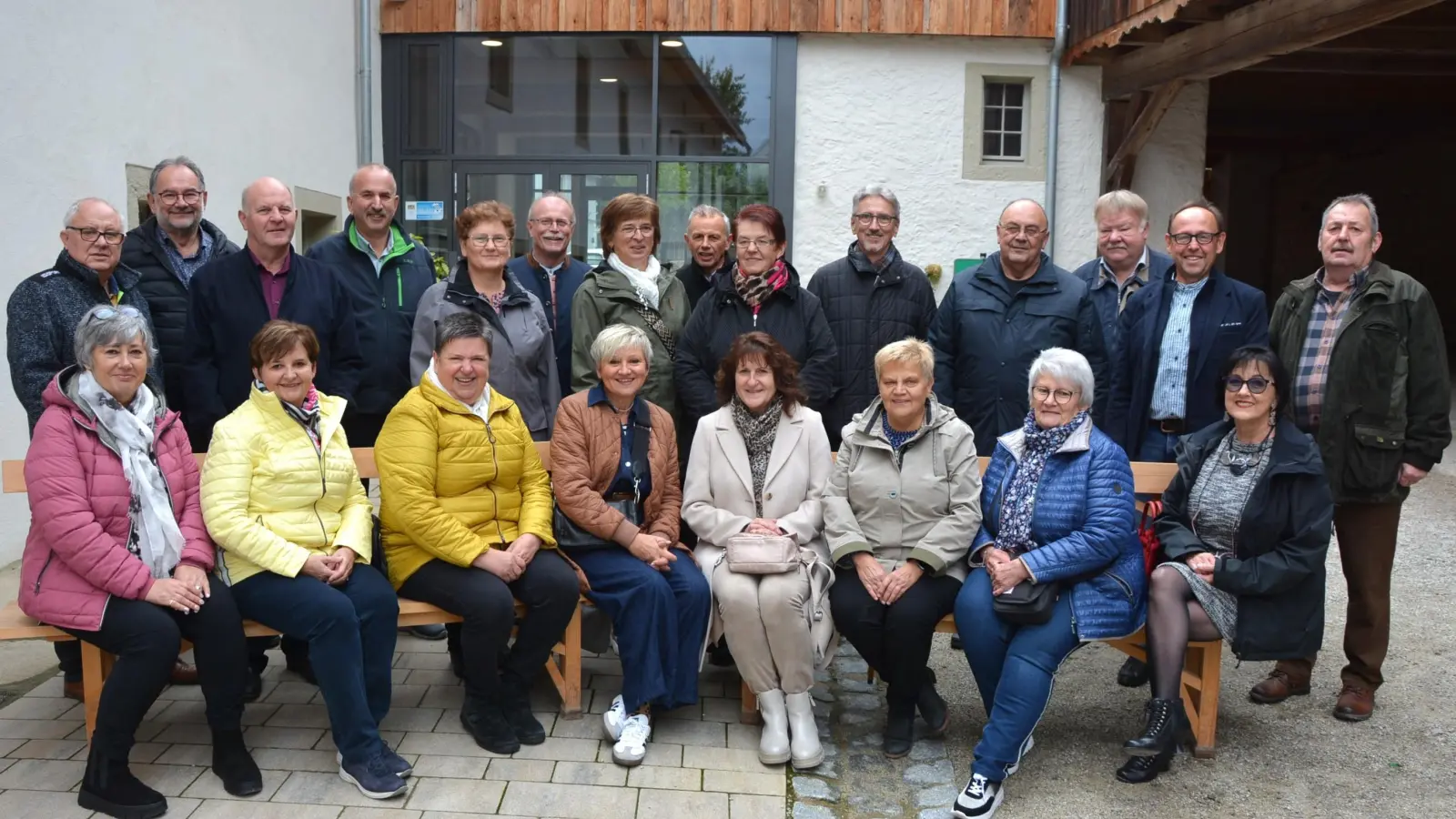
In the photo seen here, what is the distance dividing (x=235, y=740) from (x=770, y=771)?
173 cm

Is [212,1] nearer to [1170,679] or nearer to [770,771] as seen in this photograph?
[770,771]

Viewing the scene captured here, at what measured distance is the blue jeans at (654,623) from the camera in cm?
396

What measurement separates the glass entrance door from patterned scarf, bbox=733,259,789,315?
6.45m

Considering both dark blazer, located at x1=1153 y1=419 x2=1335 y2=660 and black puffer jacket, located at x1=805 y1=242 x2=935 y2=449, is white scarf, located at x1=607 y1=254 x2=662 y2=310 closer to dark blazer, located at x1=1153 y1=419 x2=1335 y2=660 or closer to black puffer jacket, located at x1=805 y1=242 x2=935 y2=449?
black puffer jacket, located at x1=805 y1=242 x2=935 y2=449

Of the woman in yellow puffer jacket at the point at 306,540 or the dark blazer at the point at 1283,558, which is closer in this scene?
the woman in yellow puffer jacket at the point at 306,540

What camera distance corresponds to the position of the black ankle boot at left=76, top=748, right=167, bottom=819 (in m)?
3.33

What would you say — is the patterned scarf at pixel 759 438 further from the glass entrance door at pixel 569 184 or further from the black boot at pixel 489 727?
the glass entrance door at pixel 569 184

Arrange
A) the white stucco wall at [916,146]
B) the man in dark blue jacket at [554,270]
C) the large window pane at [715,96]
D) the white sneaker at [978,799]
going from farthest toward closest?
the large window pane at [715,96] < the white stucco wall at [916,146] < the man in dark blue jacket at [554,270] < the white sneaker at [978,799]

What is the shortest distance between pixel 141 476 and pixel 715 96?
8.16 metres

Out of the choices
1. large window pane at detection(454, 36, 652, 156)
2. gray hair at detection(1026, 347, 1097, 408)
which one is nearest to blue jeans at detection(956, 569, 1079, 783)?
gray hair at detection(1026, 347, 1097, 408)

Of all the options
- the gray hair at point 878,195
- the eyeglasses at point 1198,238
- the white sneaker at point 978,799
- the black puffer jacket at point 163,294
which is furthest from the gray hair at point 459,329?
the eyeglasses at point 1198,238

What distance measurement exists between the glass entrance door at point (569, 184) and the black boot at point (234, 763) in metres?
7.77

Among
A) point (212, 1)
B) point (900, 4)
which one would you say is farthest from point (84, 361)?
point (900, 4)

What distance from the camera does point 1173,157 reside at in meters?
11.2
